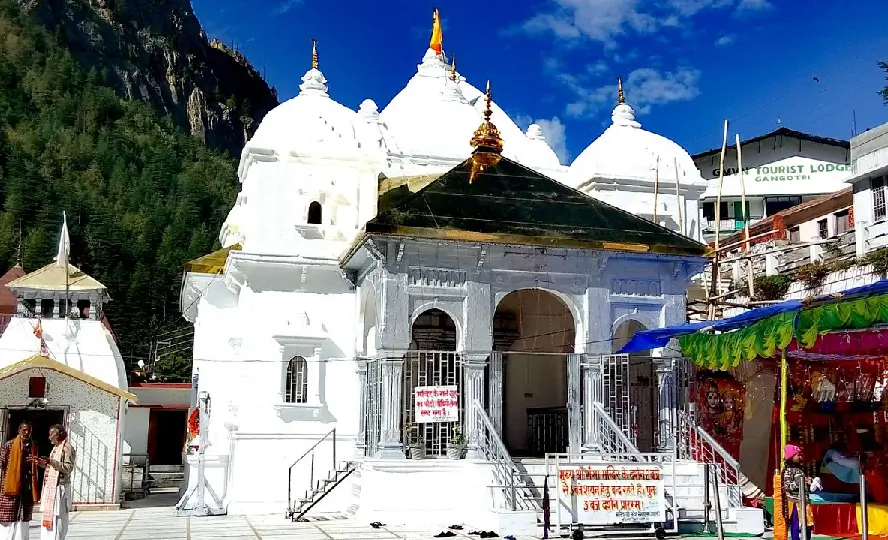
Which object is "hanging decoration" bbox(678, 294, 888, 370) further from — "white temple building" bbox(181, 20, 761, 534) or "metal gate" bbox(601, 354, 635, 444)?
"metal gate" bbox(601, 354, 635, 444)

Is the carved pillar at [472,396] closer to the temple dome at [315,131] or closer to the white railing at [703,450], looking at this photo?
the white railing at [703,450]

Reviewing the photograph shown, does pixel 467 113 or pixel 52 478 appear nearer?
pixel 52 478

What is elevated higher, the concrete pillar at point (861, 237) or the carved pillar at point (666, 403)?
the concrete pillar at point (861, 237)

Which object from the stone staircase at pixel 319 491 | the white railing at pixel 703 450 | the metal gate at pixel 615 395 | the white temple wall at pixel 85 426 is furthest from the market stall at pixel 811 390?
the white temple wall at pixel 85 426

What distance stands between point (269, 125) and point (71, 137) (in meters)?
66.4

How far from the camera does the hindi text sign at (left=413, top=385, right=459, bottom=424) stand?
Answer: 14.2 m

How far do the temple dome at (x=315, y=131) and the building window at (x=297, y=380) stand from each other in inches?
166

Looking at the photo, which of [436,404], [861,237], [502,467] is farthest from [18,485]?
[861,237]

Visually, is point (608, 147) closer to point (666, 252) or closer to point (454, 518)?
point (666, 252)

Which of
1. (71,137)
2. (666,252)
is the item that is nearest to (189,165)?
(71,137)

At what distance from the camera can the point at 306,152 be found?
1792 centimetres

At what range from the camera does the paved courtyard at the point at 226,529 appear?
12.5 m

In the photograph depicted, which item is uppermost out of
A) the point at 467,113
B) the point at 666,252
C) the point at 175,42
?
the point at 175,42

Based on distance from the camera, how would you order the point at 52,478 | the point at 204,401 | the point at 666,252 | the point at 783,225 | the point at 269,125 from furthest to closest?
the point at 783,225 < the point at 269,125 < the point at 204,401 < the point at 666,252 < the point at 52,478
